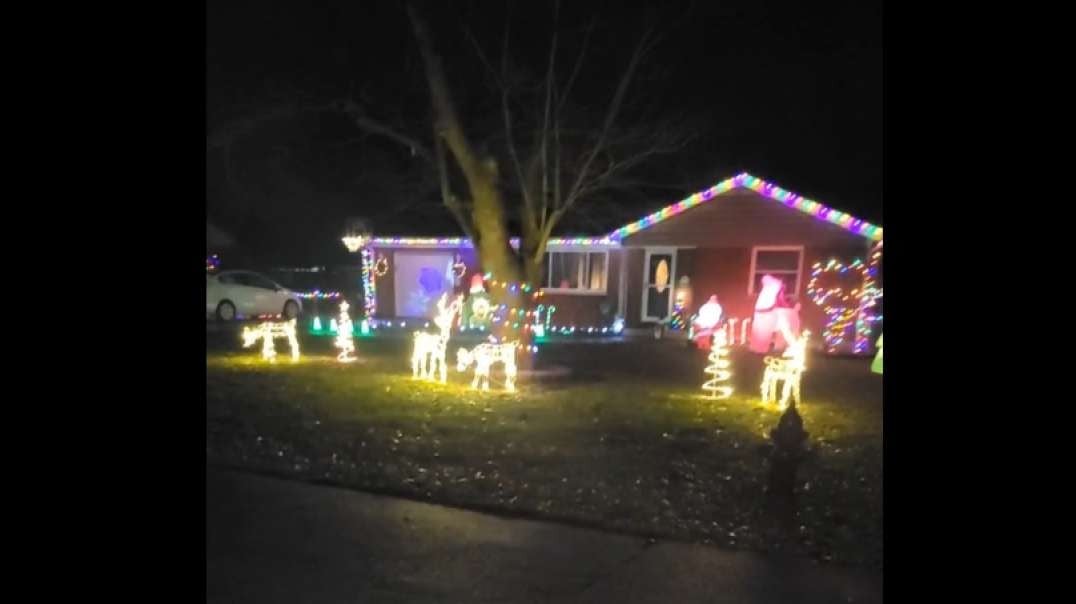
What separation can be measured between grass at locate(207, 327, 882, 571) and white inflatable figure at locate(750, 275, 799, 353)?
2.83 feet

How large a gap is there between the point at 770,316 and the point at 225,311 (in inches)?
537

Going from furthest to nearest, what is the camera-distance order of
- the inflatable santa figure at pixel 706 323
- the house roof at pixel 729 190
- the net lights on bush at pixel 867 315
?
the house roof at pixel 729 190 < the net lights on bush at pixel 867 315 < the inflatable santa figure at pixel 706 323

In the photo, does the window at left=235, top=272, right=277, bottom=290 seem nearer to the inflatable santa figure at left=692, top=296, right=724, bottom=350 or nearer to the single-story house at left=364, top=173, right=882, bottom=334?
the single-story house at left=364, top=173, right=882, bottom=334

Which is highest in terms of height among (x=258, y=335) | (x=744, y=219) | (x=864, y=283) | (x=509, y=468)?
(x=744, y=219)

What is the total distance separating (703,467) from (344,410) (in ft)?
13.3

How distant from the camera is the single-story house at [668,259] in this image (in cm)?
1472

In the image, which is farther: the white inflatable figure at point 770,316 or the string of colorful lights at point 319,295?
the string of colorful lights at point 319,295

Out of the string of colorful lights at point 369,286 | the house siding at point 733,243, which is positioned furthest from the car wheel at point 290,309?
the house siding at point 733,243

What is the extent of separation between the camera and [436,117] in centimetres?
982

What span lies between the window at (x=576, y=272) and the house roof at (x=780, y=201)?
2.04 meters

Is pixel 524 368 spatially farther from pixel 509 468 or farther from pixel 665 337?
pixel 665 337

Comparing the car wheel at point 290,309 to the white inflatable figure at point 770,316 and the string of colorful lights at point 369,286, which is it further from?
the white inflatable figure at point 770,316

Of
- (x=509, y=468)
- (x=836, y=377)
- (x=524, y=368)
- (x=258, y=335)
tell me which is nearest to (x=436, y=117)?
(x=524, y=368)

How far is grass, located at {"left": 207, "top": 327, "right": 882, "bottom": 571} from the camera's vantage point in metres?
4.72
